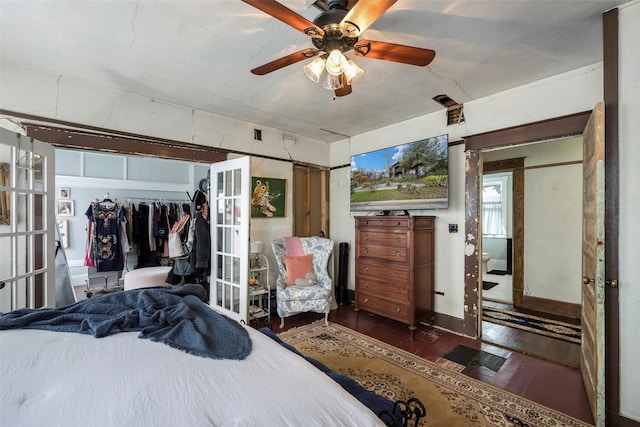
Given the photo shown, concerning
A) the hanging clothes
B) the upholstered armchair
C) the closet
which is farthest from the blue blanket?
the closet

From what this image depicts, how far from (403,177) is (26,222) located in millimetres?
3470

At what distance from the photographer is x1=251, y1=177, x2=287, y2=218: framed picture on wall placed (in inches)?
145

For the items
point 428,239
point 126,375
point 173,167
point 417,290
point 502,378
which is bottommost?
point 502,378

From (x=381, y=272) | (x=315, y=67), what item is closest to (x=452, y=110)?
(x=381, y=272)

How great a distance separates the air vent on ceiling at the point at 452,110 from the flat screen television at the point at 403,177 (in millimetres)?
254

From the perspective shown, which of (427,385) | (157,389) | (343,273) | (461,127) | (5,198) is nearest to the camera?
(157,389)

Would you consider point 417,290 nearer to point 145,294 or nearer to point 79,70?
point 145,294

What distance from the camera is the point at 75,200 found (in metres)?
4.93

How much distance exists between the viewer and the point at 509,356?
8.53ft

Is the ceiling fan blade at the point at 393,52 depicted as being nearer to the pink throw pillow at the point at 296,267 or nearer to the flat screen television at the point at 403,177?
the flat screen television at the point at 403,177

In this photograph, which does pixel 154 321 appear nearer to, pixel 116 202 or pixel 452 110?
pixel 452 110

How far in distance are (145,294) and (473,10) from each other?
254 cm

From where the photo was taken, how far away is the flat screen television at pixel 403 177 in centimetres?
311

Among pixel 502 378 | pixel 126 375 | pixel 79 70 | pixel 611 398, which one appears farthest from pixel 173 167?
pixel 611 398
